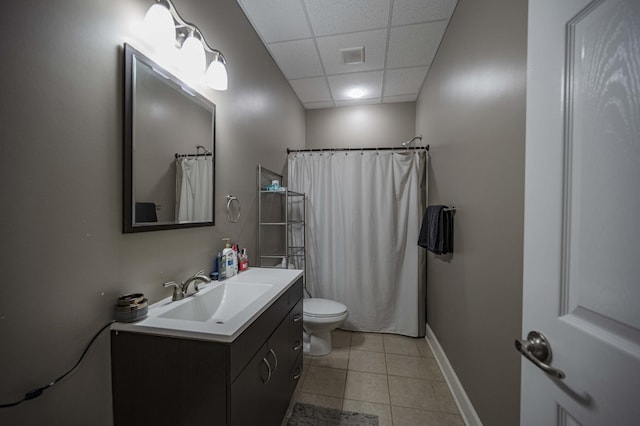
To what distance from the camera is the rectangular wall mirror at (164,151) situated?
2.89 ft

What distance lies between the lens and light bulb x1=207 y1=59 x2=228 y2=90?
49.7 inches

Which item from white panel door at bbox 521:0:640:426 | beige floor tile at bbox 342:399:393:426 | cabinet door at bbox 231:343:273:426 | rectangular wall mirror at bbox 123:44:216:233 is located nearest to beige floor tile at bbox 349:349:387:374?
beige floor tile at bbox 342:399:393:426

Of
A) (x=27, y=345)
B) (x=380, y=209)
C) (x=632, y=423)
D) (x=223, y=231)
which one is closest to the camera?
(x=632, y=423)

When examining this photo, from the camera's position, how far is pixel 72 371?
702 mm

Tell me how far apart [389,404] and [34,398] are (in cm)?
169

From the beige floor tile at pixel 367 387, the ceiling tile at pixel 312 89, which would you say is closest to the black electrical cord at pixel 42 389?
the beige floor tile at pixel 367 387

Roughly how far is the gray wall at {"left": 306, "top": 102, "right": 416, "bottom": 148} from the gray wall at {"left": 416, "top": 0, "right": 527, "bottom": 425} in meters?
1.11

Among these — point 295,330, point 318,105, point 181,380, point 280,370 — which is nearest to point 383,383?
point 295,330

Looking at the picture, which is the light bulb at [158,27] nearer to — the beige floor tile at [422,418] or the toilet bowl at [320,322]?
the toilet bowl at [320,322]

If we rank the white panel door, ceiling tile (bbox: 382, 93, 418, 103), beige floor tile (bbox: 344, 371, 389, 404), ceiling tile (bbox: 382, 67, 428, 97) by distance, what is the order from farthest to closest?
ceiling tile (bbox: 382, 93, 418, 103) < ceiling tile (bbox: 382, 67, 428, 97) < beige floor tile (bbox: 344, 371, 389, 404) < the white panel door

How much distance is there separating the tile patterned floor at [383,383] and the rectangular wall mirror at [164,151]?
4.63ft

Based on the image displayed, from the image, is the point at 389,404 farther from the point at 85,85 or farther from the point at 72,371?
the point at 85,85

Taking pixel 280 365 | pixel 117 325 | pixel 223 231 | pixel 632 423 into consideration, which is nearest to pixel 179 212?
pixel 223 231

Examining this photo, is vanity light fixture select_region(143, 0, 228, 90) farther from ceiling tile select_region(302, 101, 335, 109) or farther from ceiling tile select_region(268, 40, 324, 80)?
ceiling tile select_region(302, 101, 335, 109)
